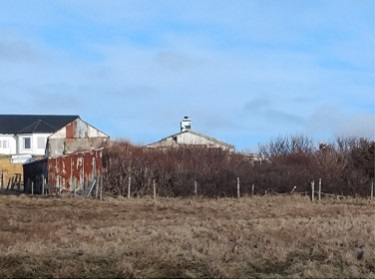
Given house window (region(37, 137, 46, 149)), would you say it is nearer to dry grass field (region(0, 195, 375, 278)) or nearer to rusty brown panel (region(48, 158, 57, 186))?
rusty brown panel (region(48, 158, 57, 186))

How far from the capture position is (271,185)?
38312 millimetres

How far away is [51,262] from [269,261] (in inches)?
143

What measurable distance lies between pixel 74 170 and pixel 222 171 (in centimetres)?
860

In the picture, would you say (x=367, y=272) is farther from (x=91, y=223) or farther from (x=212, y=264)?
(x=91, y=223)

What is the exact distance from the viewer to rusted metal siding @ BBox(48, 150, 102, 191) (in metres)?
38.2

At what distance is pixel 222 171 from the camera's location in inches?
1566

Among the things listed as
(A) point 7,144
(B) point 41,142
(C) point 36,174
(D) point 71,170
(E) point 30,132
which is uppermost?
(E) point 30,132

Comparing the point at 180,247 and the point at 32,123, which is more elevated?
the point at 32,123

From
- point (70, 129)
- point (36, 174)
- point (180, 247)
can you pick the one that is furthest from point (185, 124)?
point (180, 247)

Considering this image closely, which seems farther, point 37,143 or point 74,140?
point 37,143

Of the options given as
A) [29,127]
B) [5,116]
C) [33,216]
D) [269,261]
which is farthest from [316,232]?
[5,116]

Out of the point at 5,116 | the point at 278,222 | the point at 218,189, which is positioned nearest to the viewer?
the point at 278,222

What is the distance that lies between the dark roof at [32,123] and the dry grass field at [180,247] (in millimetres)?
49262

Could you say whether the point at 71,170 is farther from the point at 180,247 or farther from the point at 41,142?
the point at 41,142
